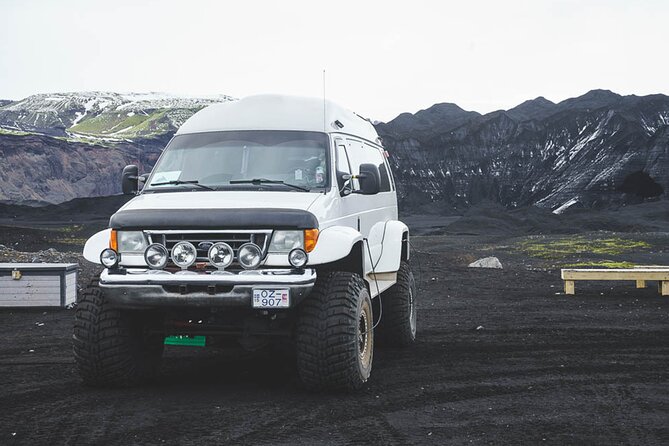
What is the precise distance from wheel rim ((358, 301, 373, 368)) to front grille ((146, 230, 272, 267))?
49.3 inches

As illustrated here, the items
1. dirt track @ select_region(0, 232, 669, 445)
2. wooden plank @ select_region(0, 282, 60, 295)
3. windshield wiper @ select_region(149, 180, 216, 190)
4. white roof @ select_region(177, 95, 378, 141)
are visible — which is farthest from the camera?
wooden plank @ select_region(0, 282, 60, 295)

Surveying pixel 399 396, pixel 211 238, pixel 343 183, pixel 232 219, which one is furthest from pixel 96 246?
pixel 399 396

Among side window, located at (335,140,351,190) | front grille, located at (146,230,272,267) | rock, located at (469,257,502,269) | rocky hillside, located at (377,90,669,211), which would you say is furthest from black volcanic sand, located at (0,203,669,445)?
rocky hillside, located at (377,90,669,211)

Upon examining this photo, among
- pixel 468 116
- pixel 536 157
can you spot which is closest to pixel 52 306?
pixel 536 157

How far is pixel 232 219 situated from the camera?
21.2ft

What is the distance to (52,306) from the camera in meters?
13.7

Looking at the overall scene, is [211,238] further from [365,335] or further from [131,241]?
[365,335]

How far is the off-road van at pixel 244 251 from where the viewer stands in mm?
6488

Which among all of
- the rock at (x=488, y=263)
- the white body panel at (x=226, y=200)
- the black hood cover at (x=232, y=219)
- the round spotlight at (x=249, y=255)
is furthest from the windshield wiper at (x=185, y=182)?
the rock at (x=488, y=263)

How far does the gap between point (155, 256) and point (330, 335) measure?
64.1 inches

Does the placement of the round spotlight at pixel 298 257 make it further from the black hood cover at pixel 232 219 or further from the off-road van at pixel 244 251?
the black hood cover at pixel 232 219

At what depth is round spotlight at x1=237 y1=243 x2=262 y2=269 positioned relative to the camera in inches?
254

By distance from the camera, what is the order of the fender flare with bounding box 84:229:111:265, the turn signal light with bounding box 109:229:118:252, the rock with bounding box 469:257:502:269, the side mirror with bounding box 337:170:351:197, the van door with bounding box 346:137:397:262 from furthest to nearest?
the rock with bounding box 469:257:502:269 < the van door with bounding box 346:137:397:262 < the side mirror with bounding box 337:170:351:197 < the fender flare with bounding box 84:229:111:265 < the turn signal light with bounding box 109:229:118:252

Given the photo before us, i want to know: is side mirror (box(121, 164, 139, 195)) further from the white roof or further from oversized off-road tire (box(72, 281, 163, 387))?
oversized off-road tire (box(72, 281, 163, 387))
